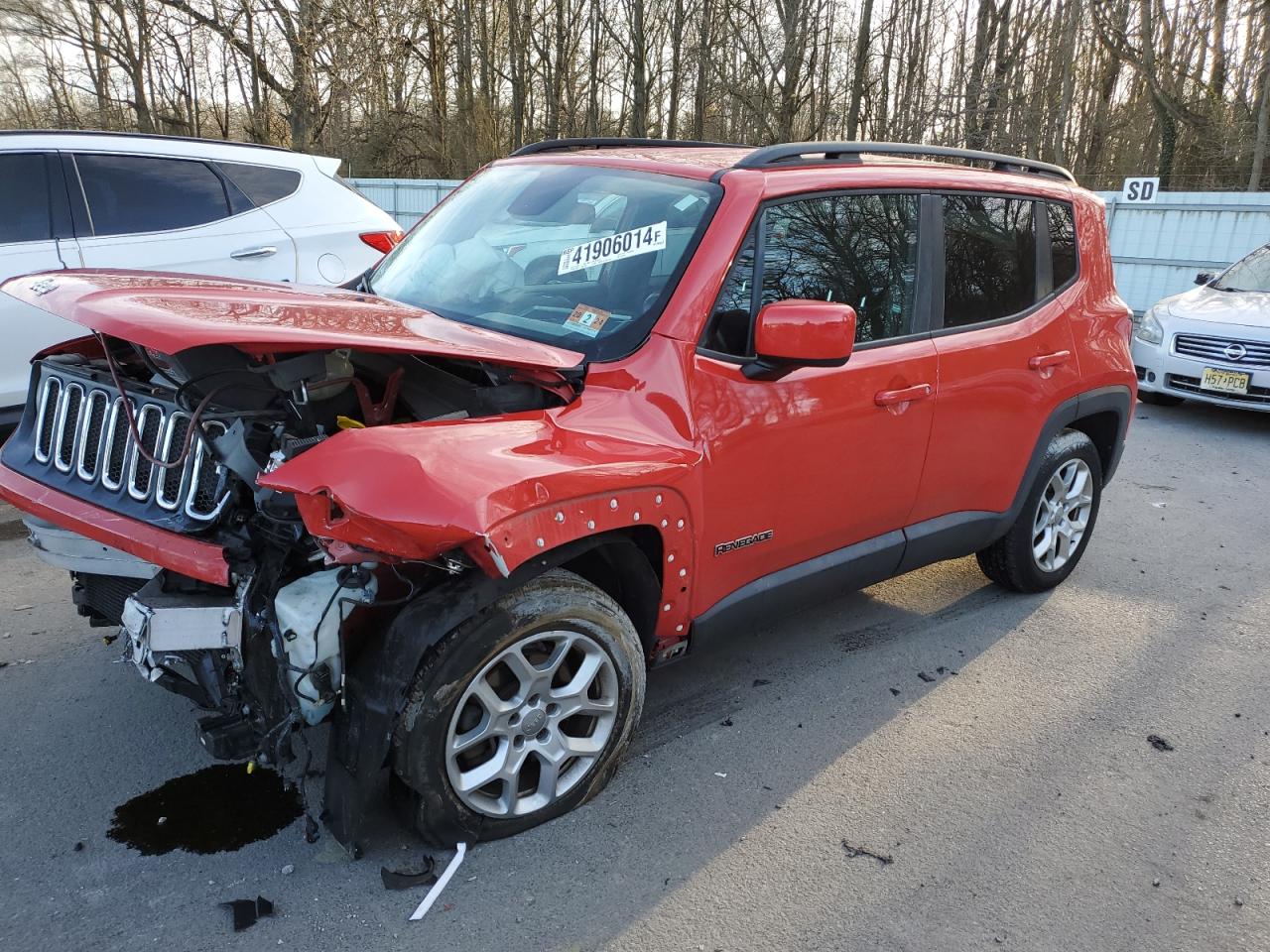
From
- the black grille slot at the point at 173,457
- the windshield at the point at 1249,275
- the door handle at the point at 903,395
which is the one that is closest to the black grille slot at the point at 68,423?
the black grille slot at the point at 173,457

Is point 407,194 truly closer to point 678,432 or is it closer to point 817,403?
point 817,403

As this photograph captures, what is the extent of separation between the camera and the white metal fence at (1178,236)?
1286 centimetres

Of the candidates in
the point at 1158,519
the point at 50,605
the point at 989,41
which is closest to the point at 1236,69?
the point at 989,41

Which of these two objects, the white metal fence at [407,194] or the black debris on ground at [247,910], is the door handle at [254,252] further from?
the white metal fence at [407,194]

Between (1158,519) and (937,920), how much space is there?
4.28 metres

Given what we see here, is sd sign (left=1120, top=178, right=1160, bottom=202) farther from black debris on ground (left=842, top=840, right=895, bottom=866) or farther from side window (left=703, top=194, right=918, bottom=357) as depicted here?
black debris on ground (left=842, top=840, right=895, bottom=866)

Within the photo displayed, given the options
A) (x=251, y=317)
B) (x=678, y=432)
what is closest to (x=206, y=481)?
(x=251, y=317)

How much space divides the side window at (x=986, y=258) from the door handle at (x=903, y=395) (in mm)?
354

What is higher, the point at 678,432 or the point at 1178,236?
the point at 1178,236

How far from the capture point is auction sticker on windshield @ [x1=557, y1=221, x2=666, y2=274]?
3.11 metres

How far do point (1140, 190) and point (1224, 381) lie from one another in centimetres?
690

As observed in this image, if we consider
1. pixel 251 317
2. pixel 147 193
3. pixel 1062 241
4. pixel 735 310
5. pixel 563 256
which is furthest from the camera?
pixel 147 193

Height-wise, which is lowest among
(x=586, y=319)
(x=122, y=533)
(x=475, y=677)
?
(x=475, y=677)

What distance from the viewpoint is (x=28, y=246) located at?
530cm
